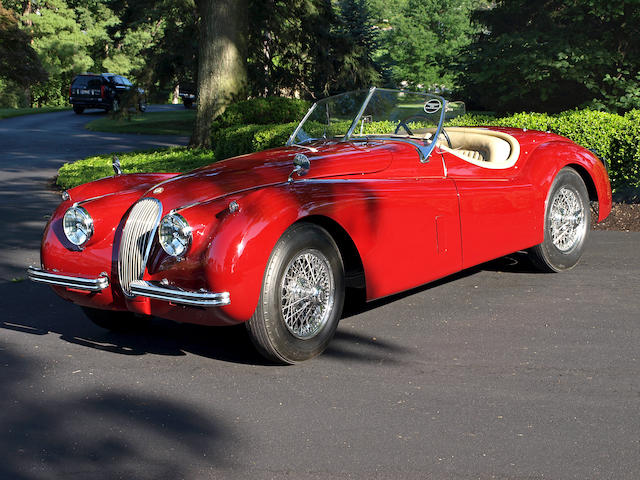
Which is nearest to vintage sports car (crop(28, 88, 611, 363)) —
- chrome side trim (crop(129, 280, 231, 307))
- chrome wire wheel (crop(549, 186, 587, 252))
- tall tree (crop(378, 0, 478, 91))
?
chrome side trim (crop(129, 280, 231, 307))

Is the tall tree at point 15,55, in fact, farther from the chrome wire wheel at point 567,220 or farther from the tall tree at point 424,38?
the chrome wire wheel at point 567,220

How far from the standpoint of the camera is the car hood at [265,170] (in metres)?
4.57

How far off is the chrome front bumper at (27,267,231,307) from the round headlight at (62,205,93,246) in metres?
0.25

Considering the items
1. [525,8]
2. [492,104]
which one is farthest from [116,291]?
[525,8]

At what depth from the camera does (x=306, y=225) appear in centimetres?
451

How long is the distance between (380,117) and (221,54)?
11.2 m

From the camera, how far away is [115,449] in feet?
11.3

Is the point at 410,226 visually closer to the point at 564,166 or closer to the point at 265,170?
the point at 265,170

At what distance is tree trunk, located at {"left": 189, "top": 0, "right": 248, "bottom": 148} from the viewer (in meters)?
16.3

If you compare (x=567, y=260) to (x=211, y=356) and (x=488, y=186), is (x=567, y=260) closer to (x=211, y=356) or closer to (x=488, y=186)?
(x=488, y=186)

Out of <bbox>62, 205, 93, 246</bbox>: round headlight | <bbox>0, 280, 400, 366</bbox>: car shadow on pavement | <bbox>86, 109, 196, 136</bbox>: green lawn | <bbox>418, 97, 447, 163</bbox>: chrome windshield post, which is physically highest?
<bbox>418, 97, 447, 163</bbox>: chrome windshield post

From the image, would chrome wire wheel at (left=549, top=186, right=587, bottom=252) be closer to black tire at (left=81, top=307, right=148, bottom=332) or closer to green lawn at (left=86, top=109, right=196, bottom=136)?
black tire at (left=81, top=307, right=148, bottom=332)

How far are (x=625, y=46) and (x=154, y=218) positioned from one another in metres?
13.5

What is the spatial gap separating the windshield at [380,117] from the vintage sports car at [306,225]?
11mm
